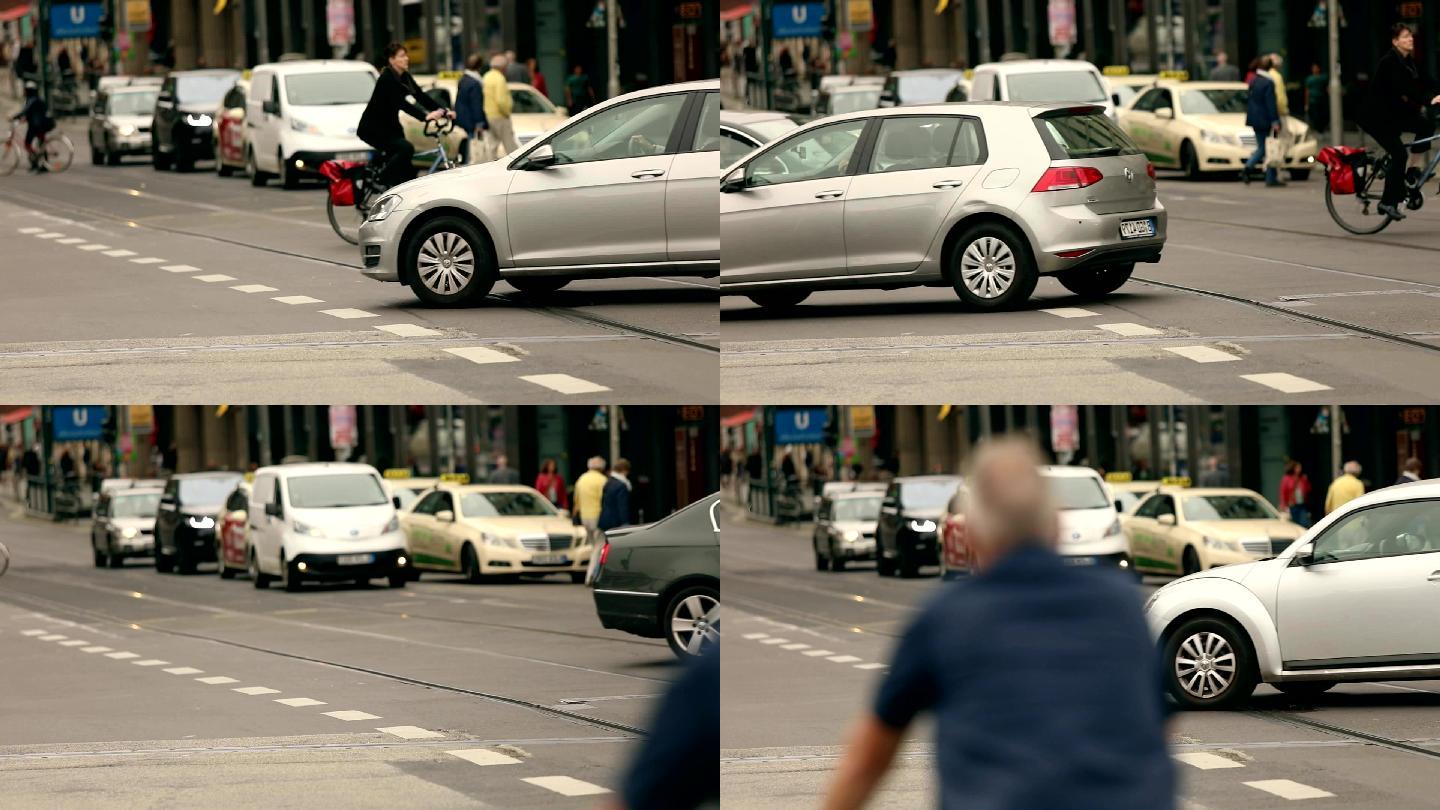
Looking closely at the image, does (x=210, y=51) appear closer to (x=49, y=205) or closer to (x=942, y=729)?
(x=49, y=205)

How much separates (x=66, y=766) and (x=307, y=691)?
138 inches

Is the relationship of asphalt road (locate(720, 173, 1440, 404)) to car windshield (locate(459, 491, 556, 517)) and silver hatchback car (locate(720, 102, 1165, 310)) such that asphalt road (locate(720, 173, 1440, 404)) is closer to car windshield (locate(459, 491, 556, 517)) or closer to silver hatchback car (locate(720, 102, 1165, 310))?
silver hatchback car (locate(720, 102, 1165, 310))

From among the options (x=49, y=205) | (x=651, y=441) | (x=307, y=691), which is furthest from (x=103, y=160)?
(x=651, y=441)

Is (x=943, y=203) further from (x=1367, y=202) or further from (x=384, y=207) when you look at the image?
(x=1367, y=202)

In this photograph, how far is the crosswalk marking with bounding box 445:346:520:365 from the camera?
1414 cm

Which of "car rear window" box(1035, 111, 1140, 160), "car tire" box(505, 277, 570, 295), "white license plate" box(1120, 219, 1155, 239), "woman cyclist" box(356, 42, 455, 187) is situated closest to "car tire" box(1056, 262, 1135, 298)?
"white license plate" box(1120, 219, 1155, 239)

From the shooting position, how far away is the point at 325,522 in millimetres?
24609

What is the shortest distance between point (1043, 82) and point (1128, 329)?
55.3ft

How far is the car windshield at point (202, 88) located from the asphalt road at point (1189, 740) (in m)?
19.1

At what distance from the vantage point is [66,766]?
12164mm

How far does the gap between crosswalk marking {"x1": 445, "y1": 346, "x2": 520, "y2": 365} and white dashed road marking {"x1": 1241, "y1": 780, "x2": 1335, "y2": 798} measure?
5110 millimetres

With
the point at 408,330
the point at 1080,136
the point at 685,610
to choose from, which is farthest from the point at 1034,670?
the point at 1080,136

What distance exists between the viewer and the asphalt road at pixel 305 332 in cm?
1338

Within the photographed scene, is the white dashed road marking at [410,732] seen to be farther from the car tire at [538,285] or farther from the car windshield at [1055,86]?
the car windshield at [1055,86]
